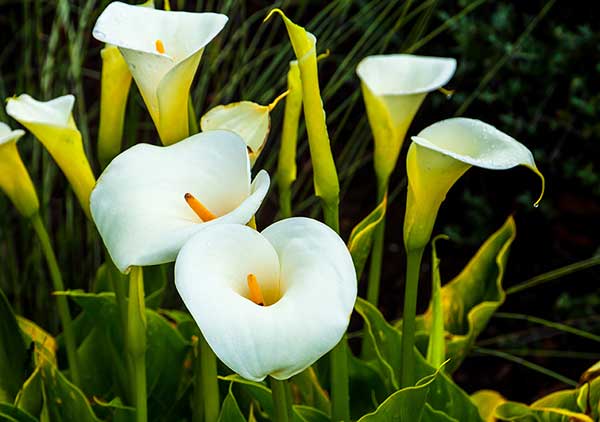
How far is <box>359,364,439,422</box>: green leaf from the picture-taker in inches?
31.3

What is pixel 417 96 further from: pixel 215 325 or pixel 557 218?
pixel 557 218

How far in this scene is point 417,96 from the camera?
95cm

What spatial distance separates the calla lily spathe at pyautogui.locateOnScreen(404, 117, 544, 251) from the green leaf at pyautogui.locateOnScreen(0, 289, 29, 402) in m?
0.48

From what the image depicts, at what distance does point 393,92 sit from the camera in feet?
3.16

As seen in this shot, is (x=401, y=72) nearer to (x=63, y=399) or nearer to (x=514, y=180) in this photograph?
(x=63, y=399)

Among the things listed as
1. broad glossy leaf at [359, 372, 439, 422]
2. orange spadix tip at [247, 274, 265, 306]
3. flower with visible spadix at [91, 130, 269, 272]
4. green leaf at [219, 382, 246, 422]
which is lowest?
green leaf at [219, 382, 246, 422]

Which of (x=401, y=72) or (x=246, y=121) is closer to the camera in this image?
(x=246, y=121)

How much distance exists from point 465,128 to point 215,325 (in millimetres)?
335

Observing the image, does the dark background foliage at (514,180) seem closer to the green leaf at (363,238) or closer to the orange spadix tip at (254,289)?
the green leaf at (363,238)

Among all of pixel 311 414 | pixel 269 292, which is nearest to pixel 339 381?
pixel 311 414

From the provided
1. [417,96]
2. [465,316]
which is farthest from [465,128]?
[465,316]

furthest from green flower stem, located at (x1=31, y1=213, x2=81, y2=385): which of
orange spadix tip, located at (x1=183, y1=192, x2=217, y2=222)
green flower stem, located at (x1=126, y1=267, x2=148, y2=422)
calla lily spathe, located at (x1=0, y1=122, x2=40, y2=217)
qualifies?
orange spadix tip, located at (x1=183, y1=192, x2=217, y2=222)

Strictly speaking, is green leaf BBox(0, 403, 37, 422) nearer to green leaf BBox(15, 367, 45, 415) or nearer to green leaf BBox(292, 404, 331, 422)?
green leaf BBox(15, 367, 45, 415)

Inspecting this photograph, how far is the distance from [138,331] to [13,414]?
229mm
